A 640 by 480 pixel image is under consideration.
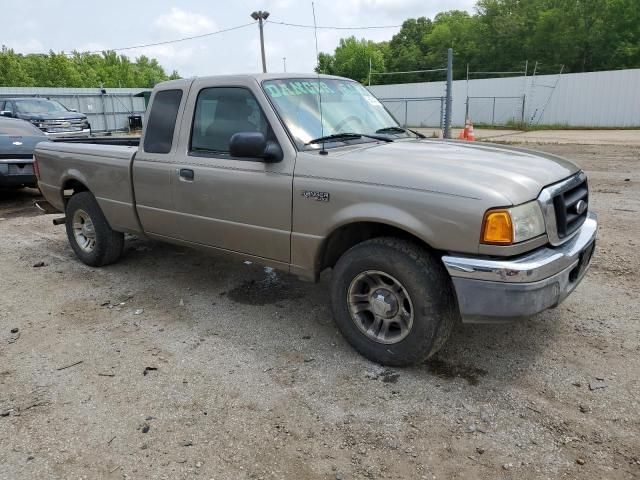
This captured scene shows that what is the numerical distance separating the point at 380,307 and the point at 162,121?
8.59 feet

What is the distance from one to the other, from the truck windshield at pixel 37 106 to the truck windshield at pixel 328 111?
692 inches

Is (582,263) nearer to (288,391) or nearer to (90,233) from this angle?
(288,391)

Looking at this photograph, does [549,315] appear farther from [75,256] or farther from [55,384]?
[75,256]

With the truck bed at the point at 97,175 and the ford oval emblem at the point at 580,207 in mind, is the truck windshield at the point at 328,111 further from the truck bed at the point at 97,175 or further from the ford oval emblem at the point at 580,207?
the truck bed at the point at 97,175

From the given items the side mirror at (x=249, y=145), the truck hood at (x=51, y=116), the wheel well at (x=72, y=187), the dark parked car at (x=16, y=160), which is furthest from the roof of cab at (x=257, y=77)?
the truck hood at (x=51, y=116)

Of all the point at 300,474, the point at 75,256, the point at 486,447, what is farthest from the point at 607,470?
the point at 75,256

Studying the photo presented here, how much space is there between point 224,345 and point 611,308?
3129mm

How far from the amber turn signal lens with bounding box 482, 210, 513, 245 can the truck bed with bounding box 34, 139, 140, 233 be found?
339 centimetres

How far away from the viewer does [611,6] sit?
4588cm

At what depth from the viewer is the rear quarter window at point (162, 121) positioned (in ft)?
14.7

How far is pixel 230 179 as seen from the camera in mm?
3965

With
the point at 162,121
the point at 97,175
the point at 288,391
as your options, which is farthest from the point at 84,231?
the point at 288,391

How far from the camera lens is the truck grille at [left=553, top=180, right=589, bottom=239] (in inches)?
125

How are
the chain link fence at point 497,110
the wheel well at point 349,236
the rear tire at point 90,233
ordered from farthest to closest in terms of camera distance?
the chain link fence at point 497,110 → the rear tire at point 90,233 → the wheel well at point 349,236
